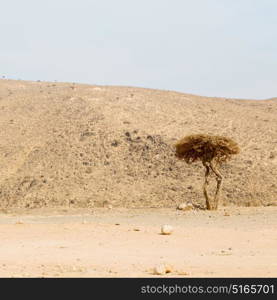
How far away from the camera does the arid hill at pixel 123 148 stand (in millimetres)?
31906

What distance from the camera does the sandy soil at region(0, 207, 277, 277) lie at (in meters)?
11.1

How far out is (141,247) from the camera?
14242mm

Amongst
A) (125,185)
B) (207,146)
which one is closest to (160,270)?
(207,146)

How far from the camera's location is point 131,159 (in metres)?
35.7

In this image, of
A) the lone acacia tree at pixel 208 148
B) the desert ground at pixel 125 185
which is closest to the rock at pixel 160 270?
the desert ground at pixel 125 185

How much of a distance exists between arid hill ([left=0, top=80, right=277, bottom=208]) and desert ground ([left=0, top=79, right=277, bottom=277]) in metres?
0.07

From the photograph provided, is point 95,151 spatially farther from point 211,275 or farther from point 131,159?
point 211,275

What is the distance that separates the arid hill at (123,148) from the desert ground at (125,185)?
7cm

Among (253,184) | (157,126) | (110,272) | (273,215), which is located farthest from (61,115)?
(110,272)

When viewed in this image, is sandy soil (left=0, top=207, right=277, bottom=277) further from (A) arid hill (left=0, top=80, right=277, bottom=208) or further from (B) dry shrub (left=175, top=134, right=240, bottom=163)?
(A) arid hill (left=0, top=80, right=277, bottom=208)

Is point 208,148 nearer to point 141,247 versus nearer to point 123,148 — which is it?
point 123,148
